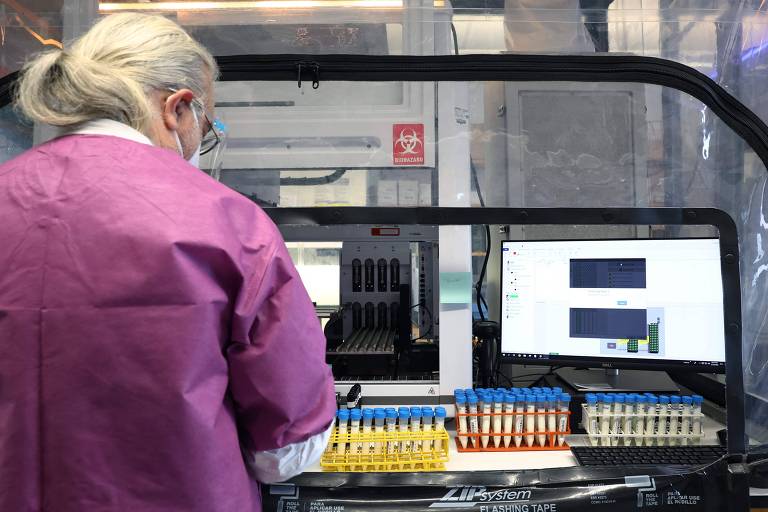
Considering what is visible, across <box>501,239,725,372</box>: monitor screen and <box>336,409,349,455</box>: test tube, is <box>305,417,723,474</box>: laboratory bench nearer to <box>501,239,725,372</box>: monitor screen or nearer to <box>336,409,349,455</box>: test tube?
<box>336,409,349,455</box>: test tube

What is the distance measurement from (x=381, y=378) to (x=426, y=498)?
49 centimetres

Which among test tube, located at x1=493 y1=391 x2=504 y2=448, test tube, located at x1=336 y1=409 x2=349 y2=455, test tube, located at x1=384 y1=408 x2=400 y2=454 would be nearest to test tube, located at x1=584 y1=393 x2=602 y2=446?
test tube, located at x1=493 y1=391 x2=504 y2=448

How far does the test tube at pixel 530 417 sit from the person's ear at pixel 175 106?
101 centimetres

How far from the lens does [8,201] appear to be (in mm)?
655

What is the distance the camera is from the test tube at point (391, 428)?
1.23 metres

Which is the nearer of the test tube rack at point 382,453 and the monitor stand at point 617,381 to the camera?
the test tube rack at point 382,453

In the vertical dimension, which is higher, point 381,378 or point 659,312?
point 659,312

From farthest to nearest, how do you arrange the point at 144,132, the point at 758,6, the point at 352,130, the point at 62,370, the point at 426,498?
the point at 352,130
the point at 758,6
the point at 426,498
the point at 144,132
the point at 62,370

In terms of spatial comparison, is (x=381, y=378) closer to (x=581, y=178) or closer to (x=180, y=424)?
(x=581, y=178)

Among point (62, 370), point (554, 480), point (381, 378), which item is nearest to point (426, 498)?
point (554, 480)

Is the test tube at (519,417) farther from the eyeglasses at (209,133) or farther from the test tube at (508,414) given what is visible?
the eyeglasses at (209,133)

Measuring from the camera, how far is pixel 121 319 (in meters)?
0.62

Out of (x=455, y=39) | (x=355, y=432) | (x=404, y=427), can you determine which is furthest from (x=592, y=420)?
(x=455, y=39)

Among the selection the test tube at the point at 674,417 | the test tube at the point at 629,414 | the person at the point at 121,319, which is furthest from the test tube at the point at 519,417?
the person at the point at 121,319
